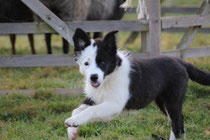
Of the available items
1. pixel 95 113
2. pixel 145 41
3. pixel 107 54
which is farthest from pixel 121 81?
pixel 145 41

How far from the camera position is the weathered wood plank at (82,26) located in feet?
18.2

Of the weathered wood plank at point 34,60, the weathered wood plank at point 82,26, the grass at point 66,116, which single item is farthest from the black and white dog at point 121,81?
the weathered wood plank at point 34,60

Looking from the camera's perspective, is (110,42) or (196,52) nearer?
(110,42)

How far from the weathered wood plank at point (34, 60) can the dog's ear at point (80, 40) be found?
82.8 inches

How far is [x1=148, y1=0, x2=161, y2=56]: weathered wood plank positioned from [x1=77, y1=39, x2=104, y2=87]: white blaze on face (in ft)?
7.24

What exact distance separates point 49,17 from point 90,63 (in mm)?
2190

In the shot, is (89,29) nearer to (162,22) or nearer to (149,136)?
(162,22)

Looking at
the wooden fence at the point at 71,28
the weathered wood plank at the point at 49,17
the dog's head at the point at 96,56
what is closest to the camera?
the dog's head at the point at 96,56

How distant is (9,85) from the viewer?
6.15m

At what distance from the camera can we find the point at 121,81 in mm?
3719

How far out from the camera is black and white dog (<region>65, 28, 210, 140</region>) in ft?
11.3

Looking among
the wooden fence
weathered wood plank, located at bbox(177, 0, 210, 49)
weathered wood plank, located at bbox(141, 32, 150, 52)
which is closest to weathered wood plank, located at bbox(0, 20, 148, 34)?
the wooden fence

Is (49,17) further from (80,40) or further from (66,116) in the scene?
(80,40)

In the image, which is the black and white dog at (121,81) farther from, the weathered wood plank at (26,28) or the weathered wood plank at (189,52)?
the weathered wood plank at (26,28)
